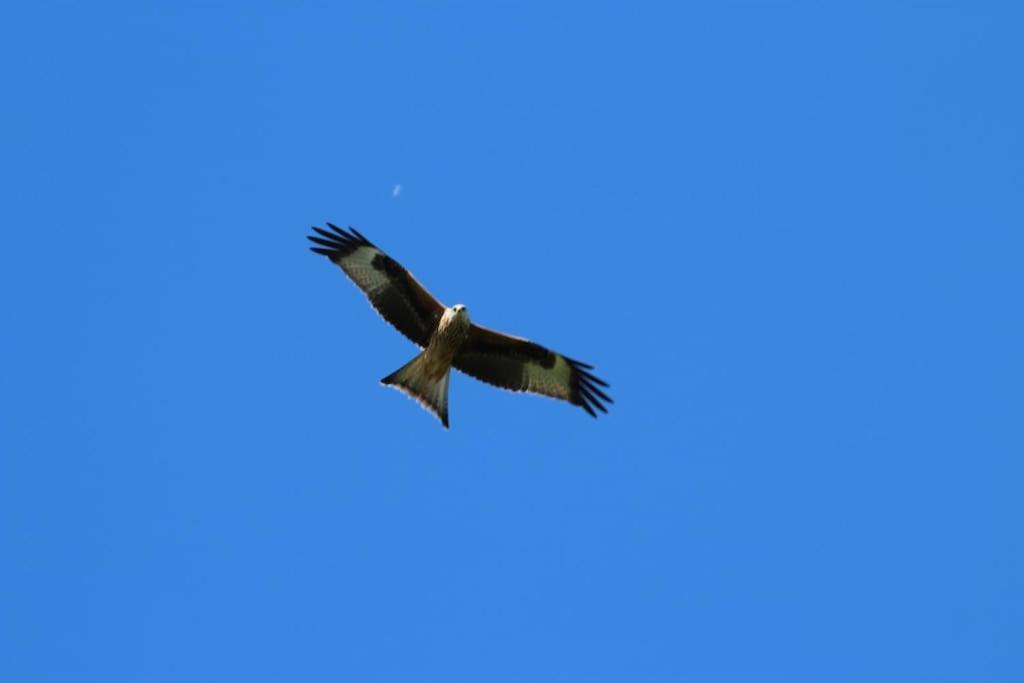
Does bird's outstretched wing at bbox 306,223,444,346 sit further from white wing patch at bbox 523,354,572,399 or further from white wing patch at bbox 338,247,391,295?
white wing patch at bbox 523,354,572,399

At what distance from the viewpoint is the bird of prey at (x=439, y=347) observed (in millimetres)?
9359

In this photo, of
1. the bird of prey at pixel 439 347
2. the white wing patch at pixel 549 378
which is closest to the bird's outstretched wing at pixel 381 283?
the bird of prey at pixel 439 347

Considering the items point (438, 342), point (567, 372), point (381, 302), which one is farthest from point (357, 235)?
point (567, 372)

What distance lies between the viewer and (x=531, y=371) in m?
9.93

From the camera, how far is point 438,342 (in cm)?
938

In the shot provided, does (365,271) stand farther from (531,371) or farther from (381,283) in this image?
(531,371)

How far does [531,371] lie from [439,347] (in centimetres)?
117

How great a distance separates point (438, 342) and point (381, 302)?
0.88 meters

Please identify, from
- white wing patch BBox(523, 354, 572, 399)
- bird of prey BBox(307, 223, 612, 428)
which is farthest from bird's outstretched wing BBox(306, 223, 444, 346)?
white wing patch BBox(523, 354, 572, 399)

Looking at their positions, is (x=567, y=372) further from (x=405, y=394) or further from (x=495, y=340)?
(x=405, y=394)

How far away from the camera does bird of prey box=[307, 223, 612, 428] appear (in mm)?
9359

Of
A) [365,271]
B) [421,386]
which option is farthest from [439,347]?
[365,271]

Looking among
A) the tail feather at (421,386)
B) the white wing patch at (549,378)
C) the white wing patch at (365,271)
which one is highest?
the white wing patch at (365,271)

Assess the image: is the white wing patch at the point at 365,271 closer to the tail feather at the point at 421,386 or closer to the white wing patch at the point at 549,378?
the tail feather at the point at 421,386
